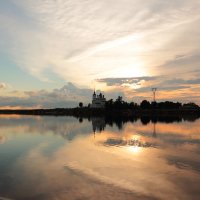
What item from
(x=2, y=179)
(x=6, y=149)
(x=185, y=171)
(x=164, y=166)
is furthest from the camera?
(x=6, y=149)

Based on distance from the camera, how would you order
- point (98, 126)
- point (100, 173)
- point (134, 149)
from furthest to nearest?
point (98, 126) < point (134, 149) < point (100, 173)

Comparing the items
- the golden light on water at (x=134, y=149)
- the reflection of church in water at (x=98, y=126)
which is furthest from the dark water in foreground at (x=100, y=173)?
the reflection of church in water at (x=98, y=126)

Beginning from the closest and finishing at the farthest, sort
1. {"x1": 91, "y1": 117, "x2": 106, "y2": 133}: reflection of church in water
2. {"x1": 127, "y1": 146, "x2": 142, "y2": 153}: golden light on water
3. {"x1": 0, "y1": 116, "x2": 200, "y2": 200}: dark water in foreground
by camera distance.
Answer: {"x1": 0, "y1": 116, "x2": 200, "y2": 200}: dark water in foreground, {"x1": 127, "y1": 146, "x2": 142, "y2": 153}: golden light on water, {"x1": 91, "y1": 117, "x2": 106, "y2": 133}: reflection of church in water

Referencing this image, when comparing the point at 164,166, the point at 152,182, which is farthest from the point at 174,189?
the point at 164,166

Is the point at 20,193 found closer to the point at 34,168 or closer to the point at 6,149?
the point at 34,168

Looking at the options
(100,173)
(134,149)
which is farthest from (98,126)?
(100,173)

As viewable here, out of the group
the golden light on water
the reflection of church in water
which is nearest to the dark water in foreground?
the golden light on water

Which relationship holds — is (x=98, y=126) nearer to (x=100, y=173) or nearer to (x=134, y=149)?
(x=134, y=149)

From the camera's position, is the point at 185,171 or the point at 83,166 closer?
the point at 185,171

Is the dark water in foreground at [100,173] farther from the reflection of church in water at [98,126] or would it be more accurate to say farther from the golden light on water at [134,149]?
the reflection of church in water at [98,126]

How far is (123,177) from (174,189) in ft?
15.4

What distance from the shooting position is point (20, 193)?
1953 centimetres

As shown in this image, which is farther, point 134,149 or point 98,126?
point 98,126

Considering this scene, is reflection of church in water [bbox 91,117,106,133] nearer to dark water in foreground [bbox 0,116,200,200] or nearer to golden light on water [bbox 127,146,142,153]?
golden light on water [bbox 127,146,142,153]
